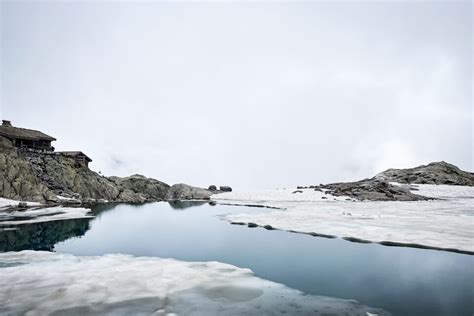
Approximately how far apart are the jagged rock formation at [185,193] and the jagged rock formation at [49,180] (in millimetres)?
8106

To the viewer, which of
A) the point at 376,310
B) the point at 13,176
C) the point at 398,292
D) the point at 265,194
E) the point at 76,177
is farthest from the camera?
the point at 265,194

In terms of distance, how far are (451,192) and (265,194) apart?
125 feet

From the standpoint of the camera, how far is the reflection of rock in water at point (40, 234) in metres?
19.2

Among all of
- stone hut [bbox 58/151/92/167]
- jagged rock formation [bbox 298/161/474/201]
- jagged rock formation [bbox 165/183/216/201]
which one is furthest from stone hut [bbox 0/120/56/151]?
jagged rock formation [bbox 298/161/474/201]

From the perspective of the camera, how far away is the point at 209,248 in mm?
18688

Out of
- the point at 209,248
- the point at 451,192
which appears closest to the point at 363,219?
the point at 209,248

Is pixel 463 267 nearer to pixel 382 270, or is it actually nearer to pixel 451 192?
pixel 382 270

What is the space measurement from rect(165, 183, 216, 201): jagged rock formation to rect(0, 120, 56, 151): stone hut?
33.6 metres

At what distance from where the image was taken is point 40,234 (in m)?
23.4

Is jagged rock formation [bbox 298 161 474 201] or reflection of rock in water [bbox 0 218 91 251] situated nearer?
reflection of rock in water [bbox 0 218 91 251]

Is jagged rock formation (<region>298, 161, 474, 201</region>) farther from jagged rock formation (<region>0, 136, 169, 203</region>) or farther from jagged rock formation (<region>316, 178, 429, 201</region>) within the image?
jagged rock formation (<region>0, 136, 169, 203</region>)

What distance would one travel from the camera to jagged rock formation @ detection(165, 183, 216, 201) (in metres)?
86.0

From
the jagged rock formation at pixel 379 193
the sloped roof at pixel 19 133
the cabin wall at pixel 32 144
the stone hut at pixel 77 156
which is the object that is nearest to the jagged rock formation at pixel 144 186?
the stone hut at pixel 77 156

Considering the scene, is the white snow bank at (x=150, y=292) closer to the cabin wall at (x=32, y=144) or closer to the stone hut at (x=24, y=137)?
the stone hut at (x=24, y=137)
